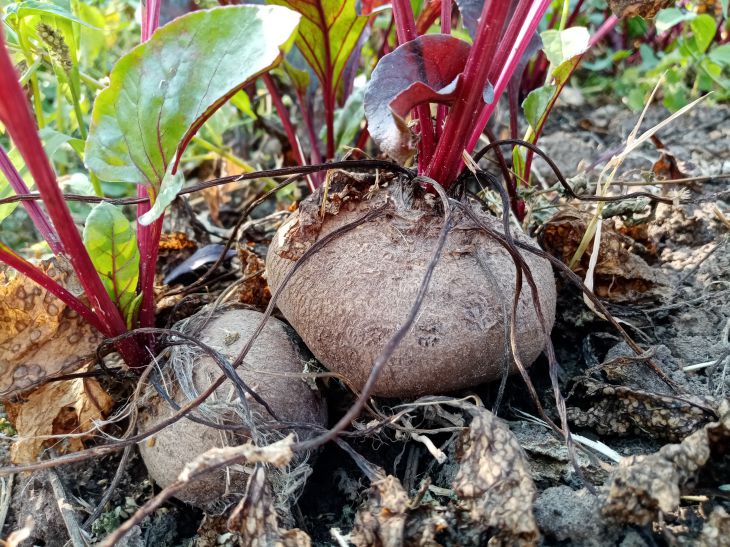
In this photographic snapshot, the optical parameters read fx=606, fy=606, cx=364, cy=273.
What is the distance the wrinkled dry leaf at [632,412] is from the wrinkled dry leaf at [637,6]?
588mm

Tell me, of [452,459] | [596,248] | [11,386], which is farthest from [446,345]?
[11,386]

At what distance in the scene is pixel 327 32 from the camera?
1.24 meters

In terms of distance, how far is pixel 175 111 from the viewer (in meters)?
0.88

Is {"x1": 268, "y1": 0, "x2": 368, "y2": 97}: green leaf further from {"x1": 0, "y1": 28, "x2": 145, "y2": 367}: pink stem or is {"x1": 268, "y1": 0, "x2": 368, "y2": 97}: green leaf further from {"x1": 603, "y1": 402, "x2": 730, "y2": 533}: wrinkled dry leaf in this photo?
{"x1": 603, "y1": 402, "x2": 730, "y2": 533}: wrinkled dry leaf

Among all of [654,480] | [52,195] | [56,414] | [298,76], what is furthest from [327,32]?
[654,480]

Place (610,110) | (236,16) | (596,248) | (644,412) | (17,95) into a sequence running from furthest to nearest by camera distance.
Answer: (610,110), (596,248), (644,412), (236,16), (17,95)

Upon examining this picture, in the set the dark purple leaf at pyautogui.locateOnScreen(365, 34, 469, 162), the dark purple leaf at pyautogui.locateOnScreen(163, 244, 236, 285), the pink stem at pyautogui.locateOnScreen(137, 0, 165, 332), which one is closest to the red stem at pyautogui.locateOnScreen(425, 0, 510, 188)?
the dark purple leaf at pyautogui.locateOnScreen(365, 34, 469, 162)

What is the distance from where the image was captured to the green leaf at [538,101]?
1.16m

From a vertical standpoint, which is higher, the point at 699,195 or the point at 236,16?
the point at 236,16

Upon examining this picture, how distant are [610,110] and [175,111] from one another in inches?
72.7

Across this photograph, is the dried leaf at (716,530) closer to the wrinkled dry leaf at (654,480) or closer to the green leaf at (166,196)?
the wrinkled dry leaf at (654,480)

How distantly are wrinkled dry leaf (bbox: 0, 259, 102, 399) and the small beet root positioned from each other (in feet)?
1.23

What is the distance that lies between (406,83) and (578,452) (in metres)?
0.63

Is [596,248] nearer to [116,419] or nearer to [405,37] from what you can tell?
[405,37]
